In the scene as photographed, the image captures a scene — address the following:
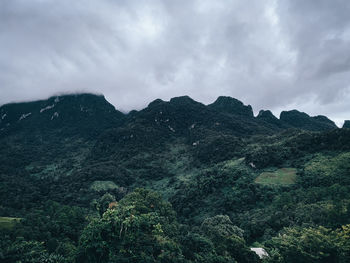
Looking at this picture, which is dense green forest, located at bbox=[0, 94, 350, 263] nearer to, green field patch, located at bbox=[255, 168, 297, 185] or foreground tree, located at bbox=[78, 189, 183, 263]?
foreground tree, located at bbox=[78, 189, 183, 263]

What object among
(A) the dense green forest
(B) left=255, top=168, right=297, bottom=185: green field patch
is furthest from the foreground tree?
(B) left=255, top=168, right=297, bottom=185: green field patch

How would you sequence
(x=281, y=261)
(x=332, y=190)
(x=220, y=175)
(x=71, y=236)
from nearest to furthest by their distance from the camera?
1. (x=281, y=261)
2. (x=71, y=236)
3. (x=332, y=190)
4. (x=220, y=175)

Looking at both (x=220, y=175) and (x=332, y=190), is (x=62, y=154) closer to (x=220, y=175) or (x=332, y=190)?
(x=220, y=175)

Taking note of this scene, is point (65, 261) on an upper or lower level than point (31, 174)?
lower

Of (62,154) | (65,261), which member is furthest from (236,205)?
(62,154)

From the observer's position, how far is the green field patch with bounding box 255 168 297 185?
63.0 metres

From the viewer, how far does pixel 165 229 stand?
3073 cm

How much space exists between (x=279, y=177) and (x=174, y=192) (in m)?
40.6

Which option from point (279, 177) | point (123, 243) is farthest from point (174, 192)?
point (123, 243)

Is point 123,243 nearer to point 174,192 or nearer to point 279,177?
point 279,177

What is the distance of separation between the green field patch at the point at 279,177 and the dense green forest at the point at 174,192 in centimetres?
32

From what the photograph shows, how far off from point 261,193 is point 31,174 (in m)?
120

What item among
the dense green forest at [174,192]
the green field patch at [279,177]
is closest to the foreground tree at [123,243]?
the dense green forest at [174,192]

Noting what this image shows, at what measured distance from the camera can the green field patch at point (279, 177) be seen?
6296cm
